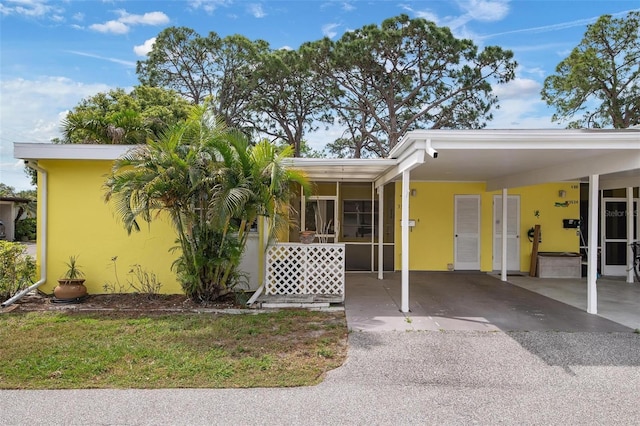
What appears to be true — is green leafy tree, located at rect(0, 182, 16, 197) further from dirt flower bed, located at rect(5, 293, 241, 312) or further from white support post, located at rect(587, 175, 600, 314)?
white support post, located at rect(587, 175, 600, 314)

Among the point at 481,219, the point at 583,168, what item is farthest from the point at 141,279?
the point at 481,219

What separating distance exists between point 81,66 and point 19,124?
211cm

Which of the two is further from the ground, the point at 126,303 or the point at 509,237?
the point at 509,237

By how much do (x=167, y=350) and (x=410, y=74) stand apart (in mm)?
13709

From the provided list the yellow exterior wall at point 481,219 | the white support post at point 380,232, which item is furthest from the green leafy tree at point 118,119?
the yellow exterior wall at point 481,219

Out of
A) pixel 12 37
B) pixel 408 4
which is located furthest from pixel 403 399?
pixel 408 4

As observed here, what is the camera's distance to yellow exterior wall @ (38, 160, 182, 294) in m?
7.06

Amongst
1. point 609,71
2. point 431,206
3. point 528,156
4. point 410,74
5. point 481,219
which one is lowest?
point 481,219

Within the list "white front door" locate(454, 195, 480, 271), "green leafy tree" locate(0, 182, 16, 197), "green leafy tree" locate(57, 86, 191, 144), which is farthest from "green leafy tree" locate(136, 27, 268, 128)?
"green leafy tree" locate(0, 182, 16, 197)

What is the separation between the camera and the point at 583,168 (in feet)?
20.8

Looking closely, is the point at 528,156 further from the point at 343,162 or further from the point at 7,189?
the point at 7,189

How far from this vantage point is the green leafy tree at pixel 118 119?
389 inches

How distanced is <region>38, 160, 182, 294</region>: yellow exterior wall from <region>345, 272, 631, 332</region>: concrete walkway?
3.66m

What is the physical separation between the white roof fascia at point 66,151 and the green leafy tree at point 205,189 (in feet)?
2.40
